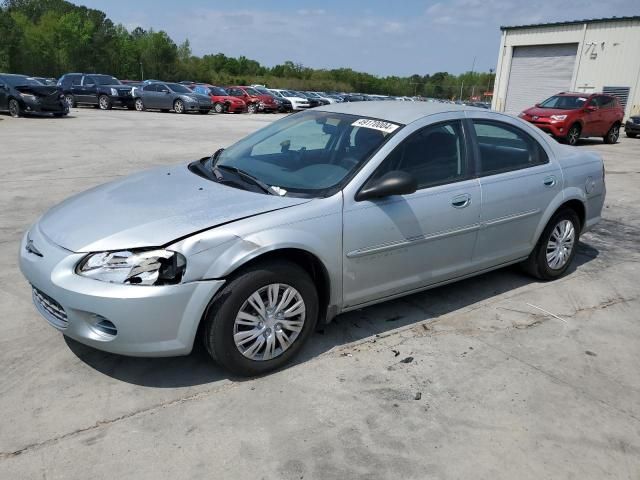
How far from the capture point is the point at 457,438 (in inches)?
104

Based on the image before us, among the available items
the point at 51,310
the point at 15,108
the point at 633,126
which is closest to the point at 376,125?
the point at 51,310

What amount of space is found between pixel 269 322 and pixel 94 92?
26999mm

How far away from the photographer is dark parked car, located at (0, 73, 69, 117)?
18422mm

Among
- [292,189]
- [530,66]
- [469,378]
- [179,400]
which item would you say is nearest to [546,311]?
[469,378]

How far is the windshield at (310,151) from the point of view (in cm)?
338

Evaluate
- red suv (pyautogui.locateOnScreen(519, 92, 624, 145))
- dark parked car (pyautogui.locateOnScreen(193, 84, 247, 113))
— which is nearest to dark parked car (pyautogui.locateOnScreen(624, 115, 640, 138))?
red suv (pyautogui.locateOnScreen(519, 92, 624, 145))

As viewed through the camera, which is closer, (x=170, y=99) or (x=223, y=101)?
(x=170, y=99)

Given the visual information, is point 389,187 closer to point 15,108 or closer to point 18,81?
point 15,108

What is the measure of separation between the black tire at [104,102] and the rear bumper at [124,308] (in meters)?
26.4

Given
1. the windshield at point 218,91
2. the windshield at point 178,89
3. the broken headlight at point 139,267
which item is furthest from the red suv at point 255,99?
the broken headlight at point 139,267

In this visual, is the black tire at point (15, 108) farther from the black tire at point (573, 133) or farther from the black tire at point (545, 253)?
the black tire at point (545, 253)

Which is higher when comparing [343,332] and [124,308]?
[124,308]

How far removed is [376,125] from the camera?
3656 millimetres

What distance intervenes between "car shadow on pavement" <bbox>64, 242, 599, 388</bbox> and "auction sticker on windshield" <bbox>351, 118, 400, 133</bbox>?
4.56ft
